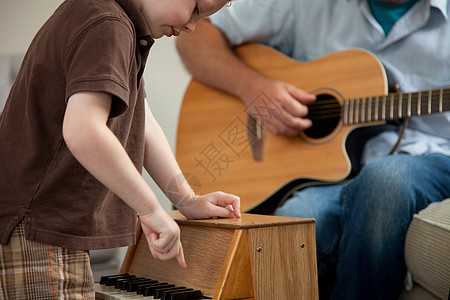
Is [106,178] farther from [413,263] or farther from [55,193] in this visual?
[413,263]

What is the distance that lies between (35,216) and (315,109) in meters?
1.02

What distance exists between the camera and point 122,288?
0.94m

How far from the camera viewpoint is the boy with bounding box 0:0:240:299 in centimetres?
69

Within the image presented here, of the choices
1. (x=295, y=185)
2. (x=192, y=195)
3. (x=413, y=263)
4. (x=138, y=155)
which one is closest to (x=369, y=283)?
(x=413, y=263)

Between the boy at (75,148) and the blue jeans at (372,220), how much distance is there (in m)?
0.65

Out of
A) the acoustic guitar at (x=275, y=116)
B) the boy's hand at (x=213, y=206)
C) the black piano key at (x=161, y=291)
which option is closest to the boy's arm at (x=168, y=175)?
the boy's hand at (x=213, y=206)

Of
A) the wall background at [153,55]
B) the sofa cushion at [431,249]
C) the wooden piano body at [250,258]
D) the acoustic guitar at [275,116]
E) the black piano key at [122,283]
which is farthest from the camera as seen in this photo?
the wall background at [153,55]

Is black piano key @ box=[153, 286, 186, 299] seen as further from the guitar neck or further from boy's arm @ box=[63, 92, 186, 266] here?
the guitar neck

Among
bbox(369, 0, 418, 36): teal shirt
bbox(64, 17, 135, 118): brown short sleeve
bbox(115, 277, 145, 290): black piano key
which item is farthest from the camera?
bbox(369, 0, 418, 36): teal shirt

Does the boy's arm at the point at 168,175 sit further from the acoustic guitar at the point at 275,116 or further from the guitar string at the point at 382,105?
the guitar string at the point at 382,105

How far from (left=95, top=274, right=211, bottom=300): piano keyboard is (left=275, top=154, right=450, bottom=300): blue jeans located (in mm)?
562

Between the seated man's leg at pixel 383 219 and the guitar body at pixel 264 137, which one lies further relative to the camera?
the guitar body at pixel 264 137

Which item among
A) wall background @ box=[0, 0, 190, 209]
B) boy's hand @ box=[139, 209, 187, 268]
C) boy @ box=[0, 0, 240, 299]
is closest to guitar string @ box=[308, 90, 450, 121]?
wall background @ box=[0, 0, 190, 209]

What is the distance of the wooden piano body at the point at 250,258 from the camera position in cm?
80
